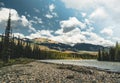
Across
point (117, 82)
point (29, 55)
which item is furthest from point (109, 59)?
point (117, 82)

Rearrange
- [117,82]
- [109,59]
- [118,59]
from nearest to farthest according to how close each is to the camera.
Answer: [117,82] → [118,59] → [109,59]

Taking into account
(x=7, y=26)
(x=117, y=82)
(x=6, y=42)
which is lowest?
(x=117, y=82)

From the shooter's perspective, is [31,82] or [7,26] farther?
[7,26]

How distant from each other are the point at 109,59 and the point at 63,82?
17399cm

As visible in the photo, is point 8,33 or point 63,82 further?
point 8,33

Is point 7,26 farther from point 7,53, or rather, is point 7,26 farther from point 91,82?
point 91,82

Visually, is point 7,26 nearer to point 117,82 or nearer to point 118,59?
point 117,82

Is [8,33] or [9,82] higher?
[8,33]

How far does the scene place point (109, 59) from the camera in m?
197

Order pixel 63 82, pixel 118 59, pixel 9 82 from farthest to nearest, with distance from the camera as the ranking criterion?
1. pixel 118 59
2. pixel 63 82
3. pixel 9 82

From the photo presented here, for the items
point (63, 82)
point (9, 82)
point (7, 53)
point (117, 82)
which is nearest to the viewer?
point (9, 82)

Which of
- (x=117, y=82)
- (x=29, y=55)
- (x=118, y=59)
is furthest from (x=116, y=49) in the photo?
(x=117, y=82)

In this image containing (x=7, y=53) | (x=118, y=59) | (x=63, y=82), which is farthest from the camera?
(x=118, y=59)

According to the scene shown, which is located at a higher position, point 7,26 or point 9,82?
point 7,26
